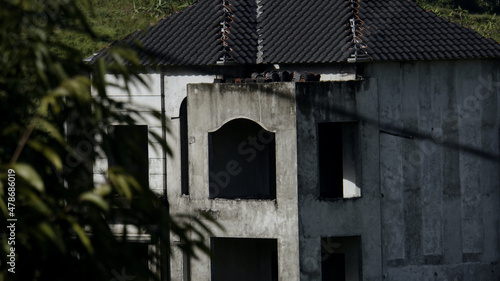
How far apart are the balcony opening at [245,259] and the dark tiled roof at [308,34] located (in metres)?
4.76

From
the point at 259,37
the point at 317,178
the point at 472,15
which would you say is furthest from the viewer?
the point at 472,15

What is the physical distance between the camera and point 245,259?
939 inches

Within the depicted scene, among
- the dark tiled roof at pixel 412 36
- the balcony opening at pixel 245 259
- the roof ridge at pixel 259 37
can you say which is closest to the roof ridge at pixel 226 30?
the roof ridge at pixel 259 37

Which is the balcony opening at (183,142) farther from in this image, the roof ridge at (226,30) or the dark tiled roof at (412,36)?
the dark tiled roof at (412,36)

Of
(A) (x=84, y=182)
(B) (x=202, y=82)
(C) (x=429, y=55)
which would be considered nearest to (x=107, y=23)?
(B) (x=202, y=82)

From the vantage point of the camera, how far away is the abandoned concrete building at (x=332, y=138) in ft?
68.2

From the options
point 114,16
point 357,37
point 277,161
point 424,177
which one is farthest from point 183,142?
point 114,16

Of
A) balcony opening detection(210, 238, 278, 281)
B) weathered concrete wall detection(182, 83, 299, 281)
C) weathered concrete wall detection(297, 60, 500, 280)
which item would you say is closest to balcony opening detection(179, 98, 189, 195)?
balcony opening detection(210, 238, 278, 281)

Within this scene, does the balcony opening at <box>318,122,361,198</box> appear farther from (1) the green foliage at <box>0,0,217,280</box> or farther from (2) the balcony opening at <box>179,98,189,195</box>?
(1) the green foliage at <box>0,0,217,280</box>

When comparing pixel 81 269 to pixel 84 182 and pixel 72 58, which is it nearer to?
pixel 84 182

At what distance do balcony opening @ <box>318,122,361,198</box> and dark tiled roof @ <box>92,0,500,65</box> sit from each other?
1782 mm

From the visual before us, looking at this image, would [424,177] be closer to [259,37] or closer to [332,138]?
[332,138]

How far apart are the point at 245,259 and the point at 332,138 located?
404cm

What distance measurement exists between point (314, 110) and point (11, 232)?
1263 centimetres
